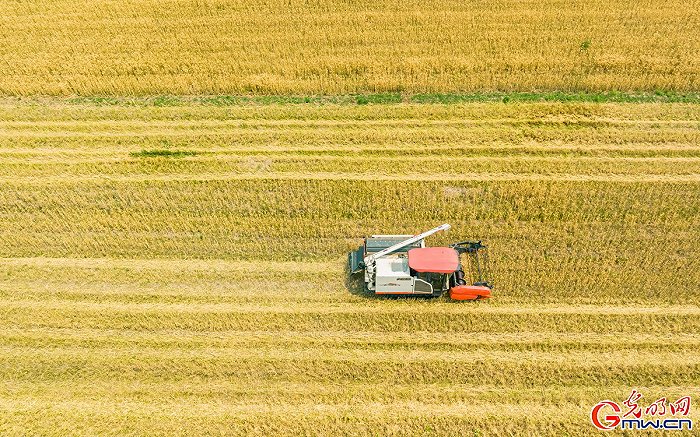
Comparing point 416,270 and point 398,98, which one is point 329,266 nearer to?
point 416,270

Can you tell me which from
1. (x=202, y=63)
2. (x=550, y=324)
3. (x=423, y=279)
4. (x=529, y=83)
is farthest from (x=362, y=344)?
(x=202, y=63)

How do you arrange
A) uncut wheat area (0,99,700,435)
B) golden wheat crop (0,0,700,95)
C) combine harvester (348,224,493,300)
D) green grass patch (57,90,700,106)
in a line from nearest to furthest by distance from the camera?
uncut wheat area (0,99,700,435) < combine harvester (348,224,493,300) < green grass patch (57,90,700,106) < golden wheat crop (0,0,700,95)

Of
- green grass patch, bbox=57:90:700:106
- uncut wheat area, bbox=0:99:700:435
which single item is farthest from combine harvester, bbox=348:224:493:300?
green grass patch, bbox=57:90:700:106

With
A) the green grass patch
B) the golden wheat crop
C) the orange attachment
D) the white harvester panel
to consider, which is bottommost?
the orange attachment

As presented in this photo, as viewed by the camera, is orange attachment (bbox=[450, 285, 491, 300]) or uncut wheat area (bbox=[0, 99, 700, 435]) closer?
uncut wheat area (bbox=[0, 99, 700, 435])

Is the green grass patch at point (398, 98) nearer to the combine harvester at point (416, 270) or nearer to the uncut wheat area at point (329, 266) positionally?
the uncut wheat area at point (329, 266)

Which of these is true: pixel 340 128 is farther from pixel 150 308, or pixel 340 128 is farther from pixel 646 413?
pixel 646 413

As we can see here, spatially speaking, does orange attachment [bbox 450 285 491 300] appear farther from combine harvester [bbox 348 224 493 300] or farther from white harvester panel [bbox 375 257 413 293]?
white harvester panel [bbox 375 257 413 293]
